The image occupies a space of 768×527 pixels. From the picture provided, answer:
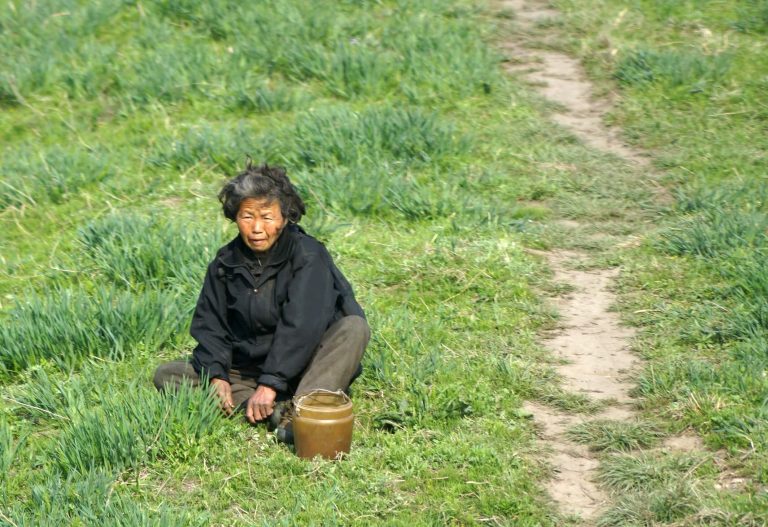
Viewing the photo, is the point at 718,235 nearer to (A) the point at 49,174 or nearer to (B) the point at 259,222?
(B) the point at 259,222

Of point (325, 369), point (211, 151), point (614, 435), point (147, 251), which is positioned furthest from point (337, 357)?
point (211, 151)

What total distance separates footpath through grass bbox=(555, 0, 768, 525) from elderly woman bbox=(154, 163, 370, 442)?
4.18 feet

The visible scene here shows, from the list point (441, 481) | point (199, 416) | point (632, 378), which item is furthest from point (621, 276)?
point (199, 416)

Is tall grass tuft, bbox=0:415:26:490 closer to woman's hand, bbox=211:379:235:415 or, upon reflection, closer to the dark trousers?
the dark trousers

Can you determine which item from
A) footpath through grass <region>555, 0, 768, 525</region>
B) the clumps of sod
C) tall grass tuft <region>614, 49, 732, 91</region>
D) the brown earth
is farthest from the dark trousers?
tall grass tuft <region>614, 49, 732, 91</region>

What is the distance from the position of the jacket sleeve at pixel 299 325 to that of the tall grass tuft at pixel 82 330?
1.04 m

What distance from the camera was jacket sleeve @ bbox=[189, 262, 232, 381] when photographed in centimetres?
495

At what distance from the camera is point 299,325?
15.8 ft

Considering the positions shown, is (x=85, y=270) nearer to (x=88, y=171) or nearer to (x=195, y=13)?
(x=88, y=171)

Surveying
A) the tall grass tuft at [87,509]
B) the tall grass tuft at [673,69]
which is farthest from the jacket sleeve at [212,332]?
the tall grass tuft at [673,69]

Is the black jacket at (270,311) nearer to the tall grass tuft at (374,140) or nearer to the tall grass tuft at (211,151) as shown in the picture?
the tall grass tuft at (374,140)

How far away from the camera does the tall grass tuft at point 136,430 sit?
14.9 feet

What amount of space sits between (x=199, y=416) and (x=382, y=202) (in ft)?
9.79

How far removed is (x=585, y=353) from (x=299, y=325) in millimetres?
1643
